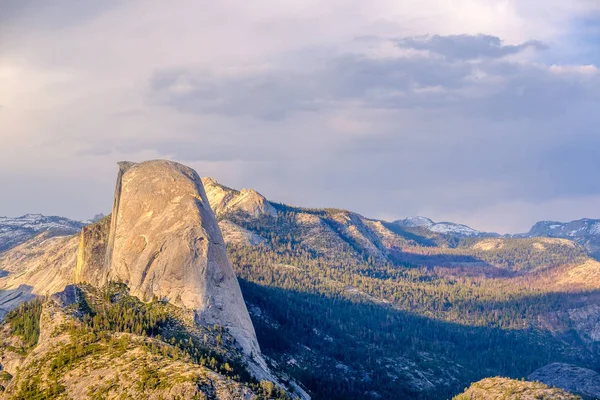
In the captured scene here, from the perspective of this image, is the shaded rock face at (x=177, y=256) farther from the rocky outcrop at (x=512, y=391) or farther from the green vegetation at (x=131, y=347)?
the rocky outcrop at (x=512, y=391)

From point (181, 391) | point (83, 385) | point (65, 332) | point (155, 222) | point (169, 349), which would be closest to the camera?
point (181, 391)

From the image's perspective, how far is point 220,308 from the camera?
178 metres

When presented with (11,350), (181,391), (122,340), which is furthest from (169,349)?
(11,350)

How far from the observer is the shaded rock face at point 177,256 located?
179m

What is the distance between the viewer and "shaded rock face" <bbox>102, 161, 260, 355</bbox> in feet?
586

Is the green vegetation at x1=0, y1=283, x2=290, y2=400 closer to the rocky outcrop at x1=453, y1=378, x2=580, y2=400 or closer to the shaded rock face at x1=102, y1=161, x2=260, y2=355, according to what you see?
the shaded rock face at x1=102, y1=161, x2=260, y2=355

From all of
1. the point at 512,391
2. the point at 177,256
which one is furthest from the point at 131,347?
the point at 512,391

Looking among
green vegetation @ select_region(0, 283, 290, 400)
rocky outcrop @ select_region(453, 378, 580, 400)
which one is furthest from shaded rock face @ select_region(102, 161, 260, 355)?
rocky outcrop @ select_region(453, 378, 580, 400)

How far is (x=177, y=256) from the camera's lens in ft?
597

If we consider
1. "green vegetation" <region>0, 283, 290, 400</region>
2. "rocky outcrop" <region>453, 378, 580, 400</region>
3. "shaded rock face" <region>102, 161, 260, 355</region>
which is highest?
"shaded rock face" <region>102, 161, 260, 355</region>

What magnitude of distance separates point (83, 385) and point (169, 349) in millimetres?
16965

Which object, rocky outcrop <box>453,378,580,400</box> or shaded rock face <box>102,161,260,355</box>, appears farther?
shaded rock face <box>102,161,260,355</box>

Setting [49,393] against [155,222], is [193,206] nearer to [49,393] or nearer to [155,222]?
[155,222]

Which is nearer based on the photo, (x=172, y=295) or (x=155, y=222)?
(x=172, y=295)
